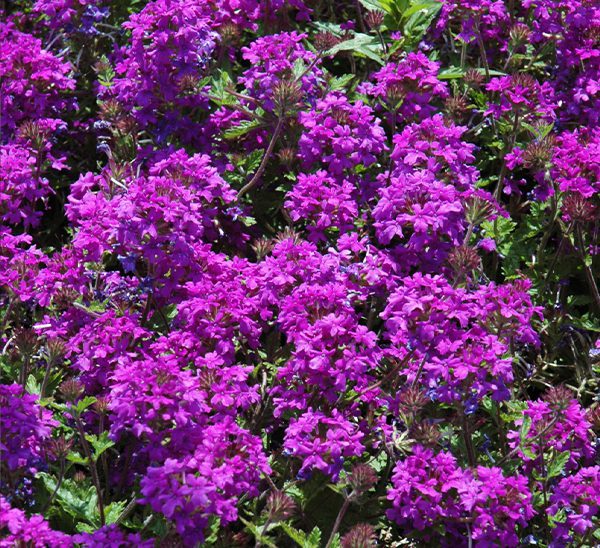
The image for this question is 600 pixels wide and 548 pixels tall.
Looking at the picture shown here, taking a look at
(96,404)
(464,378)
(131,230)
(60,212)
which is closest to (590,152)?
(464,378)

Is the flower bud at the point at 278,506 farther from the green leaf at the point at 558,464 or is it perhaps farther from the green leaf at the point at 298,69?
the green leaf at the point at 298,69

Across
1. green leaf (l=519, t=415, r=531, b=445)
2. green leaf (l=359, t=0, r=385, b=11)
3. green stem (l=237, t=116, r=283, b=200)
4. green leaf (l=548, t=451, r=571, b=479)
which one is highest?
green leaf (l=359, t=0, r=385, b=11)

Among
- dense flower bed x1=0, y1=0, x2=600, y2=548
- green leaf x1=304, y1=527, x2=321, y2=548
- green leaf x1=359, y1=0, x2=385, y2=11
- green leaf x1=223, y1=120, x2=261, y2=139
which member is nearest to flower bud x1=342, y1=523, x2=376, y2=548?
dense flower bed x1=0, y1=0, x2=600, y2=548

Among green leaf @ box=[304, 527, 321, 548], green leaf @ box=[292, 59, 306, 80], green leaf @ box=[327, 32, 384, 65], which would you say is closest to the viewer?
green leaf @ box=[304, 527, 321, 548]

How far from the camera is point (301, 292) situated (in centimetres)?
301

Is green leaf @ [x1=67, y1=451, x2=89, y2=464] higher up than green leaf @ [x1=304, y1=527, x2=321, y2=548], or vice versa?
green leaf @ [x1=67, y1=451, x2=89, y2=464]

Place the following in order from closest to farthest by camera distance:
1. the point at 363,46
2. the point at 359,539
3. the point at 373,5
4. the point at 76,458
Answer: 1. the point at 359,539
2. the point at 76,458
3. the point at 363,46
4. the point at 373,5

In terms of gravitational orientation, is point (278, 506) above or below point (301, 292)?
below

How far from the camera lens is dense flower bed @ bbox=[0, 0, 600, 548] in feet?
9.05

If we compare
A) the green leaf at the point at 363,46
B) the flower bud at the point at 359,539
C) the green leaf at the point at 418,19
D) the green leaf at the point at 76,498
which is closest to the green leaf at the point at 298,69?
the green leaf at the point at 363,46

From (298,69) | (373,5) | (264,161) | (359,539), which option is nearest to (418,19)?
(373,5)

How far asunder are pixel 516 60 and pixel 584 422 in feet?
5.82

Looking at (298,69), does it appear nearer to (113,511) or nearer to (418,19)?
(418,19)

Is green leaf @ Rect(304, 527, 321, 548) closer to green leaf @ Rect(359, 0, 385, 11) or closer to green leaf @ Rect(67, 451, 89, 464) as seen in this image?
green leaf @ Rect(67, 451, 89, 464)
